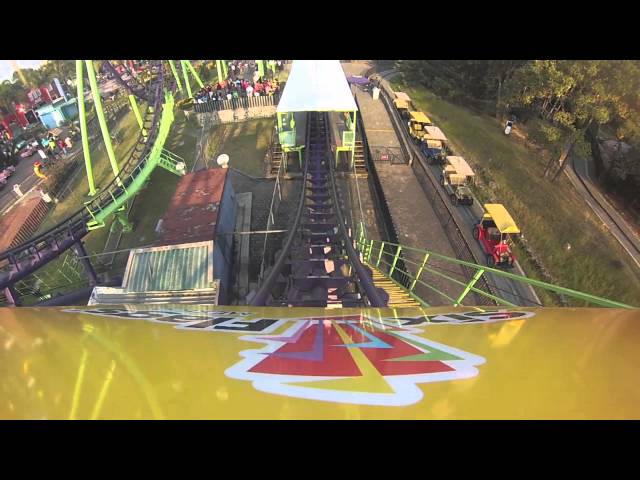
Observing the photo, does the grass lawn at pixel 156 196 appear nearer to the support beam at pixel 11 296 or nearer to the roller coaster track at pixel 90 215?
the roller coaster track at pixel 90 215

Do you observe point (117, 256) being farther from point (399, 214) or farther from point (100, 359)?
point (100, 359)

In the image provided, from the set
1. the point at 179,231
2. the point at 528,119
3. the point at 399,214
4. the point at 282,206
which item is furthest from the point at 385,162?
the point at 528,119

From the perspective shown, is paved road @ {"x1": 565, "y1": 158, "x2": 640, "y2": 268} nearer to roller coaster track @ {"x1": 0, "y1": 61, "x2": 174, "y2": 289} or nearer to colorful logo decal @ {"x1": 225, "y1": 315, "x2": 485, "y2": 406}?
colorful logo decal @ {"x1": 225, "y1": 315, "x2": 485, "y2": 406}

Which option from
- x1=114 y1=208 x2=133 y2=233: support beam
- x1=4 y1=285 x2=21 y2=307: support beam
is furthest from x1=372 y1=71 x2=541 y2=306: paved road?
x1=114 y1=208 x2=133 y2=233: support beam

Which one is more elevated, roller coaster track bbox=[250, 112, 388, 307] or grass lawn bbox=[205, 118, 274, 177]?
roller coaster track bbox=[250, 112, 388, 307]

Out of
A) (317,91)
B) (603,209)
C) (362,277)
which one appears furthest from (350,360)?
(603,209)

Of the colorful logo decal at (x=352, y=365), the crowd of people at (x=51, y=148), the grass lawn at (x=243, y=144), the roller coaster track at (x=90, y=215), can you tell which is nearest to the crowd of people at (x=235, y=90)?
the grass lawn at (x=243, y=144)
